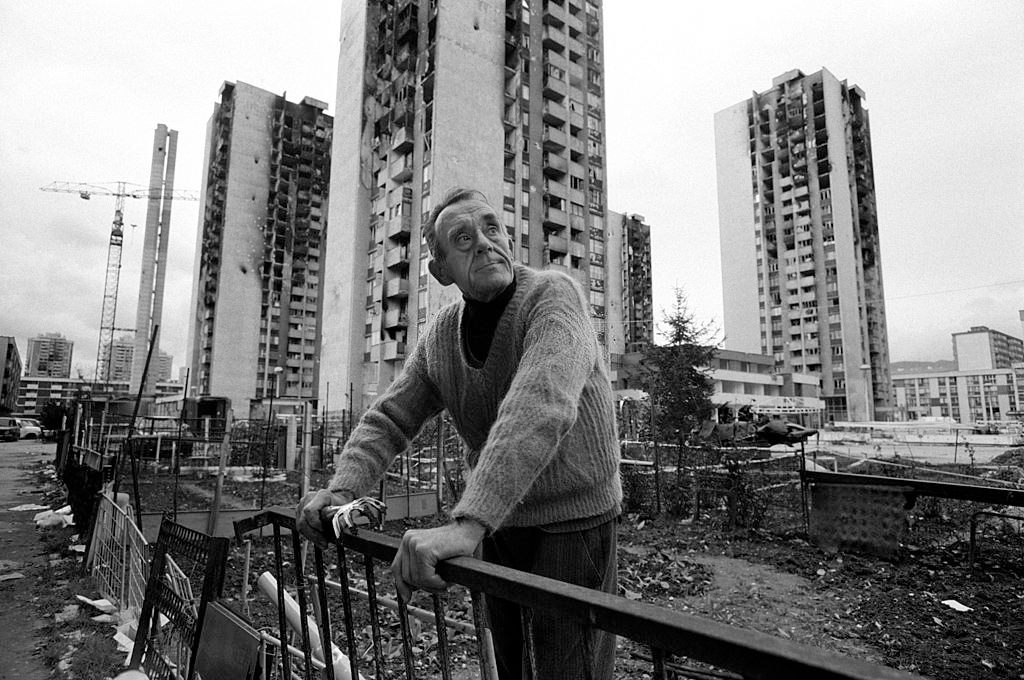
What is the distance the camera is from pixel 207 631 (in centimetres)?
233

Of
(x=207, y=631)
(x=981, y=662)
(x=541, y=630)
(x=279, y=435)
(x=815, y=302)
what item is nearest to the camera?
(x=541, y=630)

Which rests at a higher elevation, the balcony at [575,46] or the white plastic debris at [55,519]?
the balcony at [575,46]

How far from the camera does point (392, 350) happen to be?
102 ft

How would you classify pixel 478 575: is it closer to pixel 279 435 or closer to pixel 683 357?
pixel 683 357

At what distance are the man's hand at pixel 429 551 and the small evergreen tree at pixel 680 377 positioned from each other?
31.8ft

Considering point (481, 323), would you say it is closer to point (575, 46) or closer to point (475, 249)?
point (475, 249)

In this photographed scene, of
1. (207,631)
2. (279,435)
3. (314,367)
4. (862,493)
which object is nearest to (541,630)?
(207,631)

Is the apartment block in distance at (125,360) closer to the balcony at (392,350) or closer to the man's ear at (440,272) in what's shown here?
the balcony at (392,350)

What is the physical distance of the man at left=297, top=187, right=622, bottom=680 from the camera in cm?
111

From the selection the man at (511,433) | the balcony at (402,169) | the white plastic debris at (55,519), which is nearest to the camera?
the man at (511,433)

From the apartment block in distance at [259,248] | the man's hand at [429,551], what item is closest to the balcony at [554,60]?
the apartment block in distance at [259,248]

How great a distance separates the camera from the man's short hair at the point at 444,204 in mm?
1605

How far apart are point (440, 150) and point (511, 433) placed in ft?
103

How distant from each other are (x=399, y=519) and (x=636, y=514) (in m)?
4.14
